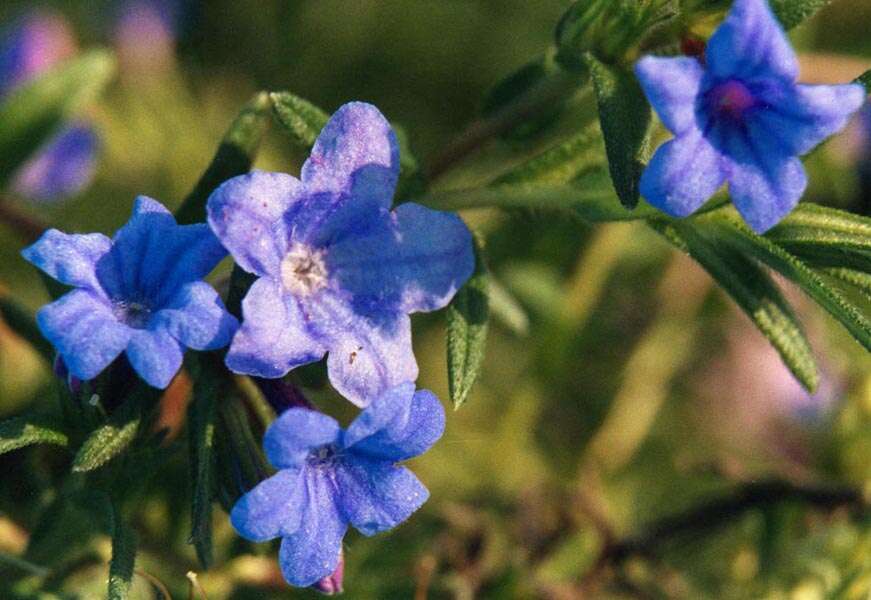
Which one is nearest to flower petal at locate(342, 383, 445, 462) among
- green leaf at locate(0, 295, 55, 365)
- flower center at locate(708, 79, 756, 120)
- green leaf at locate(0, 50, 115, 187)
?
flower center at locate(708, 79, 756, 120)

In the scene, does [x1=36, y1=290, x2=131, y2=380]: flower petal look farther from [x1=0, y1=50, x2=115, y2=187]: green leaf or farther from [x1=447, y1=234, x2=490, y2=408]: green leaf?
[x1=0, y1=50, x2=115, y2=187]: green leaf

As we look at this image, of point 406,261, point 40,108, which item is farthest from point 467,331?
point 40,108

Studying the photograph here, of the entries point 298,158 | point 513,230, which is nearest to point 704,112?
point 513,230

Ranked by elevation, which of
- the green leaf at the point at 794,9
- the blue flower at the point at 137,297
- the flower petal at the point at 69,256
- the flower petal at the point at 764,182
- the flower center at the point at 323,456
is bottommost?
the flower center at the point at 323,456

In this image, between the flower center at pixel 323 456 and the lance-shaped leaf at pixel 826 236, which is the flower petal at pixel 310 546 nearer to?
the flower center at pixel 323 456

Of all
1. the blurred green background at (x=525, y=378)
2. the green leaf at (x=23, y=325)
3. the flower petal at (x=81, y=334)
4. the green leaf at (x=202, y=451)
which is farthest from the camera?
the blurred green background at (x=525, y=378)

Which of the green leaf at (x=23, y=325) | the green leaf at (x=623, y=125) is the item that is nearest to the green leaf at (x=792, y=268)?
the green leaf at (x=623, y=125)
